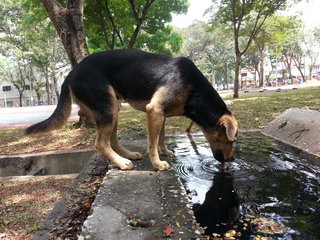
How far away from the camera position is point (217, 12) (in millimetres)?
21703

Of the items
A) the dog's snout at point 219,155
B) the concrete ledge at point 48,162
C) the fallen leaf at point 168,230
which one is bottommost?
the concrete ledge at point 48,162

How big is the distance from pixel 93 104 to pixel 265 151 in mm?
2900

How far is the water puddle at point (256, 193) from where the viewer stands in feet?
7.50

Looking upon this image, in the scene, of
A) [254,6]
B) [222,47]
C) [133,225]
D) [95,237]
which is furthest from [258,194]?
[222,47]

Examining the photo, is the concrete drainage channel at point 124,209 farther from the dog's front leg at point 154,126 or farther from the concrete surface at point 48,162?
the concrete surface at point 48,162

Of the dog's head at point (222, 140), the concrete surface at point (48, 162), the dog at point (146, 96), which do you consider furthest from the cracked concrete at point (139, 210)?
the concrete surface at point (48, 162)

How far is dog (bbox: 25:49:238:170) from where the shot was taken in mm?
3811

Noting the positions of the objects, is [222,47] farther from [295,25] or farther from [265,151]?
[265,151]

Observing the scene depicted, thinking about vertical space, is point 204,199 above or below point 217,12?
below

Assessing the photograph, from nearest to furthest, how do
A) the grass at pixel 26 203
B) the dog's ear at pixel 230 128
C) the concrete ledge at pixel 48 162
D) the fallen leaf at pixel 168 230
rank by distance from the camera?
the fallen leaf at pixel 168 230
the grass at pixel 26 203
the dog's ear at pixel 230 128
the concrete ledge at pixel 48 162

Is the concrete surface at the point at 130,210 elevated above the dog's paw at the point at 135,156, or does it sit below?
below

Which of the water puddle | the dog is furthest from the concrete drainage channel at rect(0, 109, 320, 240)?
the dog

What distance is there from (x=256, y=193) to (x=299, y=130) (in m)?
2.77

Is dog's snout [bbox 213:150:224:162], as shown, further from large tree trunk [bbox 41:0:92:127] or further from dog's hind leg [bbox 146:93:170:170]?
large tree trunk [bbox 41:0:92:127]
